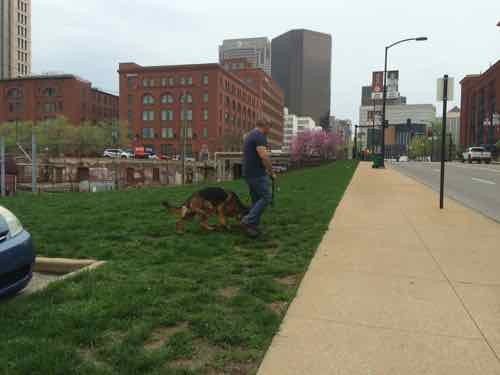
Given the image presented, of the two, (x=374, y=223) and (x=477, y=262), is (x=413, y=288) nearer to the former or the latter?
(x=477, y=262)

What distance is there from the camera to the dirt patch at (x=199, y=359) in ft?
8.38

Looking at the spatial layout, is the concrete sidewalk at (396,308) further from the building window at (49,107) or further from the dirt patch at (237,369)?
the building window at (49,107)

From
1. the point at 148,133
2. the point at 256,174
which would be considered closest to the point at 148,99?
the point at 148,133

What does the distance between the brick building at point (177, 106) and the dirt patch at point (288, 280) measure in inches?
3247

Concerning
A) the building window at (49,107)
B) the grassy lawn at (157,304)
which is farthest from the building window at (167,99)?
the grassy lawn at (157,304)

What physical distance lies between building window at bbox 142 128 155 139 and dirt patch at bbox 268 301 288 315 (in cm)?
9062

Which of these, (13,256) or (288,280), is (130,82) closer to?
(288,280)

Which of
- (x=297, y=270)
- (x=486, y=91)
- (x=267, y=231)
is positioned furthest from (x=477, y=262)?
(x=486, y=91)

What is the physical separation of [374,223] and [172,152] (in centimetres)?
8366

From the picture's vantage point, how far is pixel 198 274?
4359mm

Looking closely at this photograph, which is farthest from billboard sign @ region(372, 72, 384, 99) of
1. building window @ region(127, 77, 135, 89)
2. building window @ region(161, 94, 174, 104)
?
building window @ region(127, 77, 135, 89)

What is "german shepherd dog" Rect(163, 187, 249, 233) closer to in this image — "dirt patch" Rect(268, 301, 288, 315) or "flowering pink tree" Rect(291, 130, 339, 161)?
"dirt patch" Rect(268, 301, 288, 315)

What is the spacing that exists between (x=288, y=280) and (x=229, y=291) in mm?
742

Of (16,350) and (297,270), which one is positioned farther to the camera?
(297,270)
